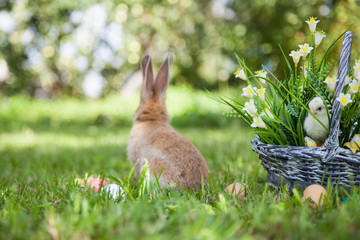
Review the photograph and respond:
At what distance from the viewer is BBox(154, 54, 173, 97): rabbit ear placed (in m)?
2.92

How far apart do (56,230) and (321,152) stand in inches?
48.1

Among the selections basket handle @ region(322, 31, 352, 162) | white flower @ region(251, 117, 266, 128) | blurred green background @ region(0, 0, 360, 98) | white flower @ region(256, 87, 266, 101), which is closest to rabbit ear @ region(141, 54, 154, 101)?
white flower @ region(256, 87, 266, 101)

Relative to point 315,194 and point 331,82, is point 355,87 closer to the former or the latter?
point 331,82

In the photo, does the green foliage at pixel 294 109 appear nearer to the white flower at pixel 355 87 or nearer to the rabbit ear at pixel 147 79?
the white flower at pixel 355 87

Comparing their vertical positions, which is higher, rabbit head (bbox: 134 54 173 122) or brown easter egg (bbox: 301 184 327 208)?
rabbit head (bbox: 134 54 173 122)

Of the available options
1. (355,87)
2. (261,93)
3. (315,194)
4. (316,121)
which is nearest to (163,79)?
(261,93)

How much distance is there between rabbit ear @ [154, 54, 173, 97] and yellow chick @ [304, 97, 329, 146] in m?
1.48

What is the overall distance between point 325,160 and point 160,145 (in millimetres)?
1095

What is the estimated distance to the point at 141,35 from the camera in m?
10.1

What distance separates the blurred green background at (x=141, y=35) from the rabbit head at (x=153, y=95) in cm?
574

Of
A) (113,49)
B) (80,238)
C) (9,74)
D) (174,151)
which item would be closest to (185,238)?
(80,238)

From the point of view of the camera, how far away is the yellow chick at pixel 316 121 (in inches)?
68.4

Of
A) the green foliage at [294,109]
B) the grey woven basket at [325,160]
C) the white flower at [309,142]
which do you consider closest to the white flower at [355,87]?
the green foliage at [294,109]

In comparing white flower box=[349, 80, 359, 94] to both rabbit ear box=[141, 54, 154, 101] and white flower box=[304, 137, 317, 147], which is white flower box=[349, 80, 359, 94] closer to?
white flower box=[304, 137, 317, 147]
